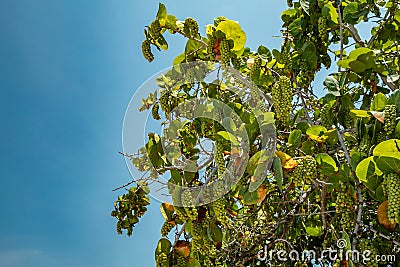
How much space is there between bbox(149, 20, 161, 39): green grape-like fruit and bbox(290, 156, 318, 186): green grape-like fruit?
95 cm

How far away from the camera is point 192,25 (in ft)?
7.33

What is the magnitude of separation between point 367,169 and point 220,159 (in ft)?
1.79

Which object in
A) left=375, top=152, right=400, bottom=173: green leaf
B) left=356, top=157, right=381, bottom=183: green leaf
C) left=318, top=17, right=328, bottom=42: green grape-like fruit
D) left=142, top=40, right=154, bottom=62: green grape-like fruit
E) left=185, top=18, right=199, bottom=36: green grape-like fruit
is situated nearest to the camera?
left=375, top=152, right=400, bottom=173: green leaf

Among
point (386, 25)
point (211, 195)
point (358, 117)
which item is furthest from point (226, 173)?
point (386, 25)

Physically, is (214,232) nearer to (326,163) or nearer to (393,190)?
(326,163)

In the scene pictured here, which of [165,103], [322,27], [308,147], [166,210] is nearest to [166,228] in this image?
[166,210]

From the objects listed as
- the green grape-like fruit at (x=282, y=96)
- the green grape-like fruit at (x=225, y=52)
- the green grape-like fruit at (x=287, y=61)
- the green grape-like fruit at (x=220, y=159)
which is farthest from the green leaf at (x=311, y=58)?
the green grape-like fruit at (x=220, y=159)

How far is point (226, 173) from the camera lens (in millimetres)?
1918

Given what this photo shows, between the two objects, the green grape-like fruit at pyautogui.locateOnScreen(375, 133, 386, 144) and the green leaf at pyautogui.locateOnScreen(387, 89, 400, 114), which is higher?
the green leaf at pyautogui.locateOnScreen(387, 89, 400, 114)

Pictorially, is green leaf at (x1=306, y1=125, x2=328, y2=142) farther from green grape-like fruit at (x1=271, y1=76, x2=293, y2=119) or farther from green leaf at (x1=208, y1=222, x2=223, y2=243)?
green leaf at (x1=208, y1=222, x2=223, y2=243)

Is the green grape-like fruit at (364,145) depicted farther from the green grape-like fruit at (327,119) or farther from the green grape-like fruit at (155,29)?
the green grape-like fruit at (155,29)

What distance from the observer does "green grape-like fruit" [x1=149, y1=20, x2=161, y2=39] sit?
2.27 metres

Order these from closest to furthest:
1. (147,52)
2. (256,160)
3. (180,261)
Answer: (256,160) < (180,261) < (147,52)

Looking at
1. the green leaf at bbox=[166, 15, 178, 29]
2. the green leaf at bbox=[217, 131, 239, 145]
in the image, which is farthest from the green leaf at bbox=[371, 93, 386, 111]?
the green leaf at bbox=[166, 15, 178, 29]
